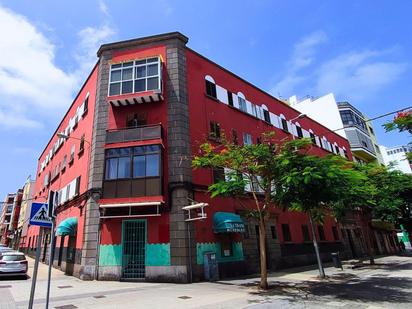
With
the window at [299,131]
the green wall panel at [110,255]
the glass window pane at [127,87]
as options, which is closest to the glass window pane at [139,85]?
the glass window pane at [127,87]

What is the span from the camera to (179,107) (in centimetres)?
1862

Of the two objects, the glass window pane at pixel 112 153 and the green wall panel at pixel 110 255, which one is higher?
the glass window pane at pixel 112 153

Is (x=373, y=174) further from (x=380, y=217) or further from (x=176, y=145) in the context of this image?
(x=176, y=145)

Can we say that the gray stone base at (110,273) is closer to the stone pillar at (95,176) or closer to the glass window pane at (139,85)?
the stone pillar at (95,176)

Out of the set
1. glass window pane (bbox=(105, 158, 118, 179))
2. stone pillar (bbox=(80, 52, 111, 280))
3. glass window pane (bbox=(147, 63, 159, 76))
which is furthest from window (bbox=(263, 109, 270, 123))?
glass window pane (bbox=(105, 158, 118, 179))

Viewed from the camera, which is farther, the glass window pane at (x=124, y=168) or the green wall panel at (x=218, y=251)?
the glass window pane at (x=124, y=168)

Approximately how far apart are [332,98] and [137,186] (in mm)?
35706

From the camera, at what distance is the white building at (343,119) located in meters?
41.3

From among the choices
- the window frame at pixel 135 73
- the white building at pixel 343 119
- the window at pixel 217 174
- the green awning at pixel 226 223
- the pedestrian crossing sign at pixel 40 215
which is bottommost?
the pedestrian crossing sign at pixel 40 215

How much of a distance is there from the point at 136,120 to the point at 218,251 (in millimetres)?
Result: 9942

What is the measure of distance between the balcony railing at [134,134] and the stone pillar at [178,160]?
920mm

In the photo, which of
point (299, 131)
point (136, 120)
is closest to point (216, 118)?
point (136, 120)

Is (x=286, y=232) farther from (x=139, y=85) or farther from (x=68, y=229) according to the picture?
(x=68, y=229)

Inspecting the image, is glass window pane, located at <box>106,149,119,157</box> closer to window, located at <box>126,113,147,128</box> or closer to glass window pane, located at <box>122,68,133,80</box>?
window, located at <box>126,113,147,128</box>
